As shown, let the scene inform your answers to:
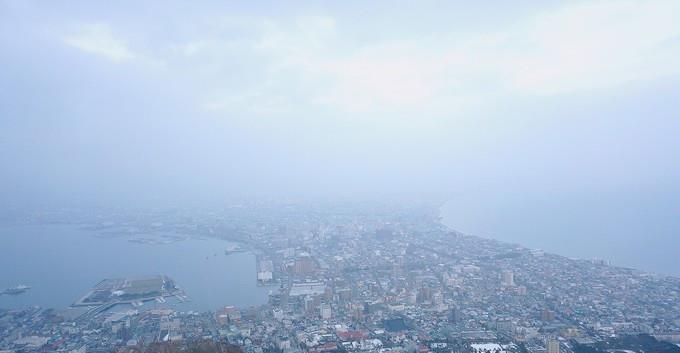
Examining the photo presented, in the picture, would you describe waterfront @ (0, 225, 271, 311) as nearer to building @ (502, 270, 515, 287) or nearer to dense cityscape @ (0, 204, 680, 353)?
dense cityscape @ (0, 204, 680, 353)

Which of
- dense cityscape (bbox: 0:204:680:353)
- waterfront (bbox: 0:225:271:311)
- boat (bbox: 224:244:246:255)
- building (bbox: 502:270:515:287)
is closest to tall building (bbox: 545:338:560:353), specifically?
dense cityscape (bbox: 0:204:680:353)

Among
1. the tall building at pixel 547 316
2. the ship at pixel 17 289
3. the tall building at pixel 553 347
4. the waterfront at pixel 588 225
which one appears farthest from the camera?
the waterfront at pixel 588 225

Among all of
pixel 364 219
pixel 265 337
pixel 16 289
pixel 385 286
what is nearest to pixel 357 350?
pixel 265 337

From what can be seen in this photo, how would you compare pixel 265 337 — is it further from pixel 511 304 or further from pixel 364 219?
pixel 364 219

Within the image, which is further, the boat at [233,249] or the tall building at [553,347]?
the boat at [233,249]

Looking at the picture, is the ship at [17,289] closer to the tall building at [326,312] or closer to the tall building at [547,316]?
the tall building at [326,312]

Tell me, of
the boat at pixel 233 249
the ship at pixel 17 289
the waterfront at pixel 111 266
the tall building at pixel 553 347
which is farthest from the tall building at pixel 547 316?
the ship at pixel 17 289

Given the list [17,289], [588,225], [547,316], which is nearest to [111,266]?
[17,289]
